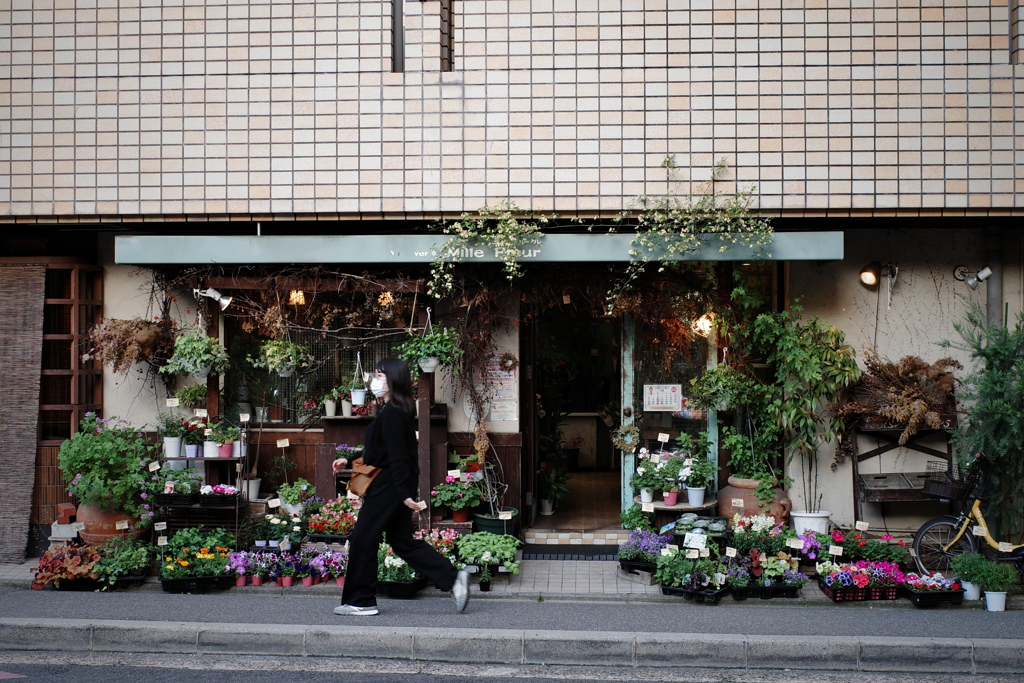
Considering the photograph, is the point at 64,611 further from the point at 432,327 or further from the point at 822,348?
the point at 822,348

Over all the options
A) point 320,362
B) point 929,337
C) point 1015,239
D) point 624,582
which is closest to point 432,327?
point 320,362

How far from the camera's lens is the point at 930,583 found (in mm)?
6680

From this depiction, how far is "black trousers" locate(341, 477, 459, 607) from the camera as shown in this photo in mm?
6047

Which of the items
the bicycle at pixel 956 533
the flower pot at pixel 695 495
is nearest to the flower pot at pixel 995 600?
the bicycle at pixel 956 533

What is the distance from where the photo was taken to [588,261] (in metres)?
7.50

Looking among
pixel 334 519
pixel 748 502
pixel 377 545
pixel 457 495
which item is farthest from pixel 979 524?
pixel 334 519

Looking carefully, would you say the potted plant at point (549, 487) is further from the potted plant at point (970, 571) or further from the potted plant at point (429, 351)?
the potted plant at point (970, 571)

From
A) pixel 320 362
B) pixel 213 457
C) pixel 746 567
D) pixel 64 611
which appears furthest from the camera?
pixel 320 362

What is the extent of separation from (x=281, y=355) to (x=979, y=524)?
262 inches

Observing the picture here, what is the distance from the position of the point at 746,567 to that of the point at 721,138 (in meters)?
3.91

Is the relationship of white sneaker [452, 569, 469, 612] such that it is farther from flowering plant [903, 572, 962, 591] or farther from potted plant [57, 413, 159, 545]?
flowering plant [903, 572, 962, 591]

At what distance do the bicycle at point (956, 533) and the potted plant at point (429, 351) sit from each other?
4574 millimetres

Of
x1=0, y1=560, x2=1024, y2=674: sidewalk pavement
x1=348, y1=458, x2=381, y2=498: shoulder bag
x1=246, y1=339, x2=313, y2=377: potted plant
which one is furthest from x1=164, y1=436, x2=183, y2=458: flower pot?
x1=348, y1=458, x2=381, y2=498: shoulder bag

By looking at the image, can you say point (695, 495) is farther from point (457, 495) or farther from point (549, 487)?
point (457, 495)
